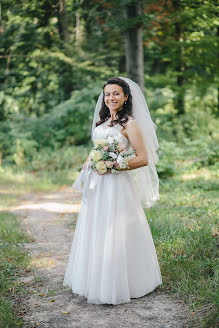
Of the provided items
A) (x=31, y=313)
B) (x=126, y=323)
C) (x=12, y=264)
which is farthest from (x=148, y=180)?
(x=12, y=264)

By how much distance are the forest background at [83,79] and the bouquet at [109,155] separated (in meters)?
4.11

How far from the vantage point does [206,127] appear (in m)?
14.4

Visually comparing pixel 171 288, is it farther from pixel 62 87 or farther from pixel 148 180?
pixel 62 87

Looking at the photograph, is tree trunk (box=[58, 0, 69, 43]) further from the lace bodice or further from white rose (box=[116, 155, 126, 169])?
white rose (box=[116, 155, 126, 169])

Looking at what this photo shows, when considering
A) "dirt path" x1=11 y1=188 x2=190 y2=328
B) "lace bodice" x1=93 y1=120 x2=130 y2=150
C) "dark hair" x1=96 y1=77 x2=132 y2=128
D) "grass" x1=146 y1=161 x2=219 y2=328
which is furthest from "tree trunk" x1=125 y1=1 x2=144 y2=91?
"lace bodice" x1=93 y1=120 x2=130 y2=150

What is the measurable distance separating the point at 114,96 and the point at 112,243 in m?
1.51

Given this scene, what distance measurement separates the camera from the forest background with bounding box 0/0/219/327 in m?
9.08

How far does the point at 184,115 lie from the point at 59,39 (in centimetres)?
578

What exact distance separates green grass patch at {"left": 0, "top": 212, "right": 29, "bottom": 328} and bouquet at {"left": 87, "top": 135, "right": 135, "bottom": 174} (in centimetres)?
161

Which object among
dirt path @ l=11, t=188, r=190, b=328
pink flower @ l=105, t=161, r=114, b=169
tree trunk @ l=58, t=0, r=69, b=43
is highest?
tree trunk @ l=58, t=0, r=69, b=43

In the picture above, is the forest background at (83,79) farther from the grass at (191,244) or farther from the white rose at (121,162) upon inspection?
the white rose at (121,162)

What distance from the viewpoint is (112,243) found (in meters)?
3.77

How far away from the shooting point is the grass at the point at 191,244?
365 cm

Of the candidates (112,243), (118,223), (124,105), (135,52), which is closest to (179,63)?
(135,52)
